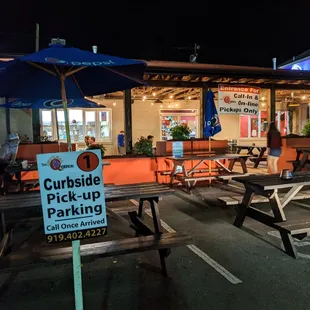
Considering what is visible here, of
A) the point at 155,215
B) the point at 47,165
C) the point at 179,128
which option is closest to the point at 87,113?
the point at 179,128

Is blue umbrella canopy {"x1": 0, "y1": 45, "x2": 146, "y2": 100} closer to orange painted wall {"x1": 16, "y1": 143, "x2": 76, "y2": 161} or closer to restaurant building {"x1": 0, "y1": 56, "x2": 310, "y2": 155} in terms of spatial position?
restaurant building {"x1": 0, "y1": 56, "x2": 310, "y2": 155}

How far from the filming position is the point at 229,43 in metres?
19.5

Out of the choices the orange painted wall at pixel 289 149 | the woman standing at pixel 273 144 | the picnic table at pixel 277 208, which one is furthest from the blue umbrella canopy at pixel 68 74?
the orange painted wall at pixel 289 149

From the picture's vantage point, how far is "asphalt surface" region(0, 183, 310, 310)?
102 inches

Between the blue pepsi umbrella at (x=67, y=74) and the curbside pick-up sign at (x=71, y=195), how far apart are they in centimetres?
68

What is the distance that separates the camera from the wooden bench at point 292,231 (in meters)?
3.38

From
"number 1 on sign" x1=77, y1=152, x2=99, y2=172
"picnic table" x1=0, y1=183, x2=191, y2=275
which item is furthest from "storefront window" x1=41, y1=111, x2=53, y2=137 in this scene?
"number 1 on sign" x1=77, y1=152, x2=99, y2=172

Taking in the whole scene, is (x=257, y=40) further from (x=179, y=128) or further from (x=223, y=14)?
(x=179, y=128)

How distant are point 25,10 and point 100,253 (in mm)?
15836

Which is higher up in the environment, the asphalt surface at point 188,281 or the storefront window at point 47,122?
the storefront window at point 47,122

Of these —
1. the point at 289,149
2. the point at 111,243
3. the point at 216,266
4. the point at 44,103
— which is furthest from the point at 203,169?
the point at 111,243

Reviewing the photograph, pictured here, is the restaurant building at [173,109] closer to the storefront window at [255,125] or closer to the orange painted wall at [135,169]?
the storefront window at [255,125]

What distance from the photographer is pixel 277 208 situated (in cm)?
394

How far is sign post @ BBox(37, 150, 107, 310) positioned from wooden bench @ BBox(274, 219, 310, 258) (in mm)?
2352
